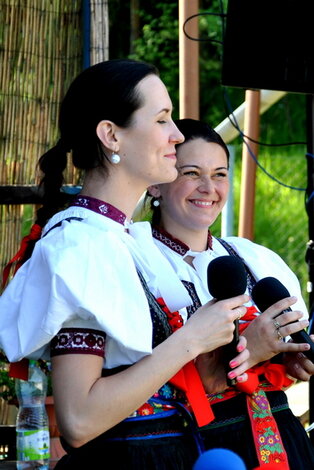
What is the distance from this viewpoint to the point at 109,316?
72.9 inches

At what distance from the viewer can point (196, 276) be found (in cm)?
250

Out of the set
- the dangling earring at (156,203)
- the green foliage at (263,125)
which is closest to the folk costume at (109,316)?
the dangling earring at (156,203)

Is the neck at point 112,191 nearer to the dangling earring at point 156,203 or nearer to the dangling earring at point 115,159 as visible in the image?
the dangling earring at point 115,159

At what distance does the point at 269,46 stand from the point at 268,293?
4.91ft

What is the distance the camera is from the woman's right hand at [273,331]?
2.11m

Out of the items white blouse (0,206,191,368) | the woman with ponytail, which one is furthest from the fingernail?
white blouse (0,206,191,368)

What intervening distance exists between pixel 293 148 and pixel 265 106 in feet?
20.4

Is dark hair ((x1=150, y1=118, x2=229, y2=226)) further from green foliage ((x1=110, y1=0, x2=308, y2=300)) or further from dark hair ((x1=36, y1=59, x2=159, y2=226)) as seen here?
green foliage ((x1=110, y1=0, x2=308, y2=300))

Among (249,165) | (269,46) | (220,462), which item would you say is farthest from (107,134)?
(249,165)

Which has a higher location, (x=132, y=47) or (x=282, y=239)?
(x=132, y=47)

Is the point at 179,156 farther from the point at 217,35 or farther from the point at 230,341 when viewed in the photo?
the point at 217,35

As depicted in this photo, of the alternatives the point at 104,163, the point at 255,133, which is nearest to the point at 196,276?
the point at 104,163

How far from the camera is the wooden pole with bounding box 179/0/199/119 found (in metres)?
4.04

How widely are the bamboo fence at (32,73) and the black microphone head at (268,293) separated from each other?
4.94 feet
